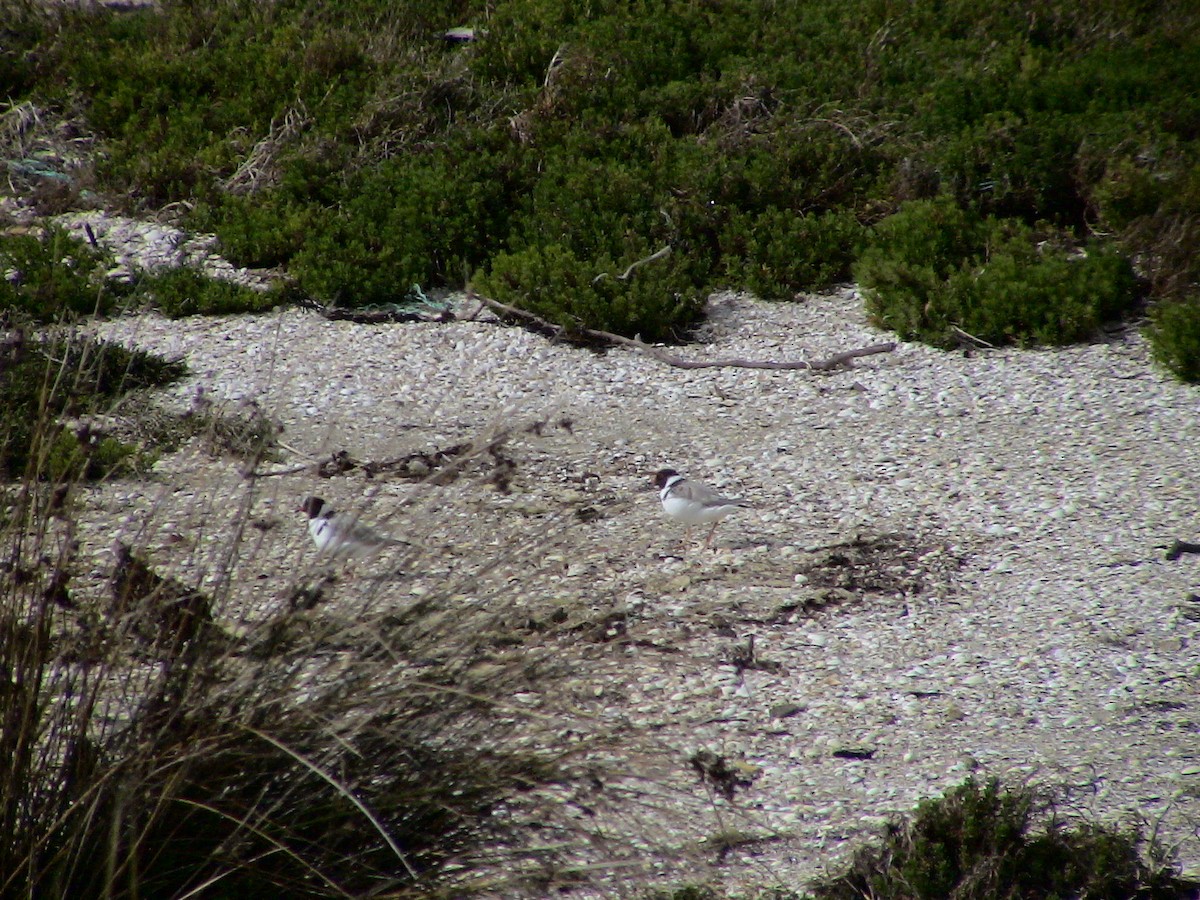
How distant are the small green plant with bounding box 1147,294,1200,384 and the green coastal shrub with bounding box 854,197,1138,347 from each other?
1.70 ft

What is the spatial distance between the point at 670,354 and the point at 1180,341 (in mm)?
3111

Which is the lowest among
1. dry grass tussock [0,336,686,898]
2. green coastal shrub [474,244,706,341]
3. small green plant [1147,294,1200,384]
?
green coastal shrub [474,244,706,341]

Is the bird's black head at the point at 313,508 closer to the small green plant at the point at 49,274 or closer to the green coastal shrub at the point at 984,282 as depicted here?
the small green plant at the point at 49,274

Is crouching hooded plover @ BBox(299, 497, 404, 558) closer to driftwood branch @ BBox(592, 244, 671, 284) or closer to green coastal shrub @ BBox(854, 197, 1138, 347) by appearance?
driftwood branch @ BBox(592, 244, 671, 284)

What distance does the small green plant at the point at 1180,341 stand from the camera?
6922mm

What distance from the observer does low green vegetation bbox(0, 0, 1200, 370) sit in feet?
27.0

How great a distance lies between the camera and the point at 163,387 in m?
7.21

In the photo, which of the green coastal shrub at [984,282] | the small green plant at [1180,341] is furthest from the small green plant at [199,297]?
the small green plant at [1180,341]

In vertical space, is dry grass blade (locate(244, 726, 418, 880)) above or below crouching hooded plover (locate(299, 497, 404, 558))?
above

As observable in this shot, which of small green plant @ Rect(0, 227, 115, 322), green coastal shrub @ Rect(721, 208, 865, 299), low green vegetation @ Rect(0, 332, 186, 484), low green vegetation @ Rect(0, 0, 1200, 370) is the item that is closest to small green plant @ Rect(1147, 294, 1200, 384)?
low green vegetation @ Rect(0, 0, 1200, 370)

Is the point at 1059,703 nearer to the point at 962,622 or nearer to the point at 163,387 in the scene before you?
the point at 962,622

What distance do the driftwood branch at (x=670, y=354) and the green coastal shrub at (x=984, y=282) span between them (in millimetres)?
372

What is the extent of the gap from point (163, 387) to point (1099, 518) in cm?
535

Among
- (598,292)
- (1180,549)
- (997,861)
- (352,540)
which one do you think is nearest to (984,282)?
(598,292)
